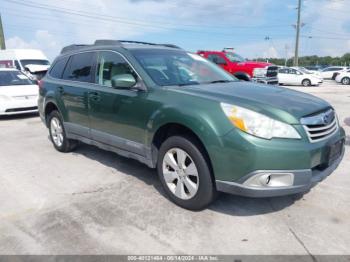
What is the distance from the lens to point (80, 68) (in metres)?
5.01

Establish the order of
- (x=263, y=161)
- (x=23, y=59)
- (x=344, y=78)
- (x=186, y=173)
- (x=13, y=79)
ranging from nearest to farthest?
1. (x=263, y=161)
2. (x=186, y=173)
3. (x=13, y=79)
4. (x=23, y=59)
5. (x=344, y=78)

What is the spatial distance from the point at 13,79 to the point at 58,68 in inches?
209

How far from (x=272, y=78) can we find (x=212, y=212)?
14.6m

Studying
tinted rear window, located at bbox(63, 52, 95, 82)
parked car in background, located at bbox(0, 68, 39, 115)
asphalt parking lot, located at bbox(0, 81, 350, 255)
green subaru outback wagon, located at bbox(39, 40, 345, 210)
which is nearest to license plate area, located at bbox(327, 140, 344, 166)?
green subaru outback wagon, located at bbox(39, 40, 345, 210)

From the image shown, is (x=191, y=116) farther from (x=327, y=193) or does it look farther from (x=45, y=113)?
(x=45, y=113)

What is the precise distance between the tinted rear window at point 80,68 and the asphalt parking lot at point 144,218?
4.57 ft

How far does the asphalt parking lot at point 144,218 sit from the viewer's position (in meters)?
2.86

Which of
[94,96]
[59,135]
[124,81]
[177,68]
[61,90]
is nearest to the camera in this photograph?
[124,81]

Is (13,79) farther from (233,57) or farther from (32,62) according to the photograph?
(233,57)

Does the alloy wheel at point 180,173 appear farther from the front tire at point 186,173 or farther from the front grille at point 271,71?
the front grille at point 271,71


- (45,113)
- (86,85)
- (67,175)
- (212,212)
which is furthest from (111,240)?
(45,113)

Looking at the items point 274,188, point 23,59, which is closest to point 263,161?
point 274,188

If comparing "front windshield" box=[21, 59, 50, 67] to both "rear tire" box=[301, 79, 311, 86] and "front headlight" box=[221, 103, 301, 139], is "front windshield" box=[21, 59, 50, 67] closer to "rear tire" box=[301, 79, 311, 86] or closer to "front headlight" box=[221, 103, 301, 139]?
"front headlight" box=[221, 103, 301, 139]

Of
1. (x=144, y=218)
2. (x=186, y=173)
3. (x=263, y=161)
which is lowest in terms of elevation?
(x=144, y=218)
